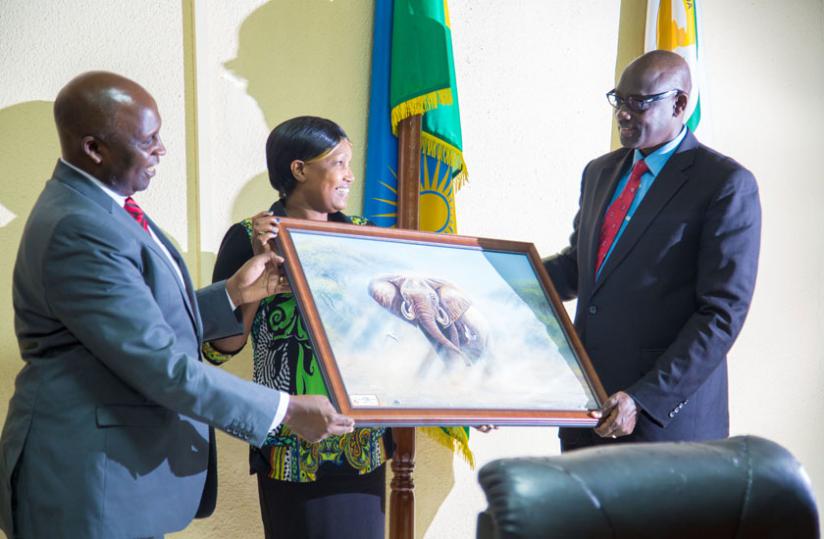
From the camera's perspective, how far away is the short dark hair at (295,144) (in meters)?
2.87

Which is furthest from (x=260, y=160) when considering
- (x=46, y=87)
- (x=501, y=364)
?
(x=501, y=364)

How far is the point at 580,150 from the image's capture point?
171 inches

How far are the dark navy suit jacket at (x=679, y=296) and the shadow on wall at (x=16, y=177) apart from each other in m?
1.82

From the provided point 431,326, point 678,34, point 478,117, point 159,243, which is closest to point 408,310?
point 431,326

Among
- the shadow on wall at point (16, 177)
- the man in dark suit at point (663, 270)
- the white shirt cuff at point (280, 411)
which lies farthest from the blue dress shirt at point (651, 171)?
the shadow on wall at point (16, 177)

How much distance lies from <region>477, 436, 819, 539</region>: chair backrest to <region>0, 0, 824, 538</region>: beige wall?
85.3 inches

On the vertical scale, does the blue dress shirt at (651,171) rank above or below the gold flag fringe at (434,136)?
below

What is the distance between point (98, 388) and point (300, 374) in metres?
0.70

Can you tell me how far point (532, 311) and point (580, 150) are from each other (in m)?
1.65

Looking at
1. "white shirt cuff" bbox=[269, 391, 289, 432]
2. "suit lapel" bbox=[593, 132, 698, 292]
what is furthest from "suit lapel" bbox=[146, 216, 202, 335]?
"suit lapel" bbox=[593, 132, 698, 292]

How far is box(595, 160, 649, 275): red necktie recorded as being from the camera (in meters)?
3.02

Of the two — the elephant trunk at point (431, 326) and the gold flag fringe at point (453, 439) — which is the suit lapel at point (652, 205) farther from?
the gold flag fringe at point (453, 439)

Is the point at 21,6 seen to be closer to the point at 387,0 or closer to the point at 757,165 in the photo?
the point at 387,0

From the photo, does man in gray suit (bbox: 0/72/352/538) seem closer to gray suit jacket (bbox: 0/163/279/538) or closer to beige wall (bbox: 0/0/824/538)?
gray suit jacket (bbox: 0/163/279/538)
